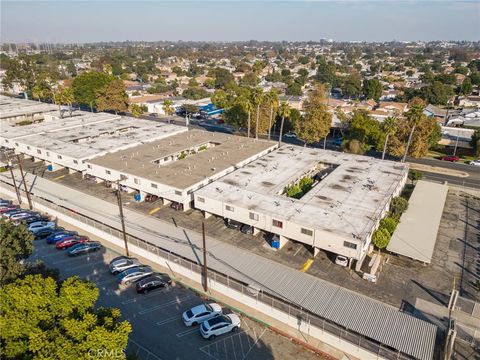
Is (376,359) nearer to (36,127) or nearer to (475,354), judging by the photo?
(475,354)

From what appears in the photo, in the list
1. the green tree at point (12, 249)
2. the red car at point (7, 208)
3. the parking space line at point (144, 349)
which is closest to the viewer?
the parking space line at point (144, 349)

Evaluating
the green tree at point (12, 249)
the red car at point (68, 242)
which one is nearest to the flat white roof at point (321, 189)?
the red car at point (68, 242)

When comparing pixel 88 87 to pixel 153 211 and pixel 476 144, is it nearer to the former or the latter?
pixel 153 211

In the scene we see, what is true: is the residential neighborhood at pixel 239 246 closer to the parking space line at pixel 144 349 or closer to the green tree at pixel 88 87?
the parking space line at pixel 144 349

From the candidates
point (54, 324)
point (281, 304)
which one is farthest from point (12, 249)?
point (281, 304)

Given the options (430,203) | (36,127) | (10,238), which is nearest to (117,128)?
(36,127)
